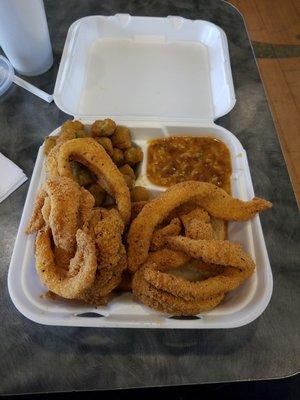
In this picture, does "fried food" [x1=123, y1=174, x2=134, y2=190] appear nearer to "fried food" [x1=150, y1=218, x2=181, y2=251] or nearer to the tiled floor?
"fried food" [x1=150, y1=218, x2=181, y2=251]

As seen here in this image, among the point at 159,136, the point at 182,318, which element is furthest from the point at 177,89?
the point at 182,318

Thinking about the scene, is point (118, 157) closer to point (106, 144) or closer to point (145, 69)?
point (106, 144)

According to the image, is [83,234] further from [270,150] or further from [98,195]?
[270,150]

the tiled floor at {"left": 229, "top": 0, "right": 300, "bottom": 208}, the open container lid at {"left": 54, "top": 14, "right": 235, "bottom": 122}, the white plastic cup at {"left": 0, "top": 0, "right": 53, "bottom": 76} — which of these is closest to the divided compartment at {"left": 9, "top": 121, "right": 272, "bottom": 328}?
the open container lid at {"left": 54, "top": 14, "right": 235, "bottom": 122}

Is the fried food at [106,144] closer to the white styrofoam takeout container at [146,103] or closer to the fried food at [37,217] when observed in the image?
the white styrofoam takeout container at [146,103]

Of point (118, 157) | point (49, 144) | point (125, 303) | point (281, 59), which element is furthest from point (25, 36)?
point (281, 59)
